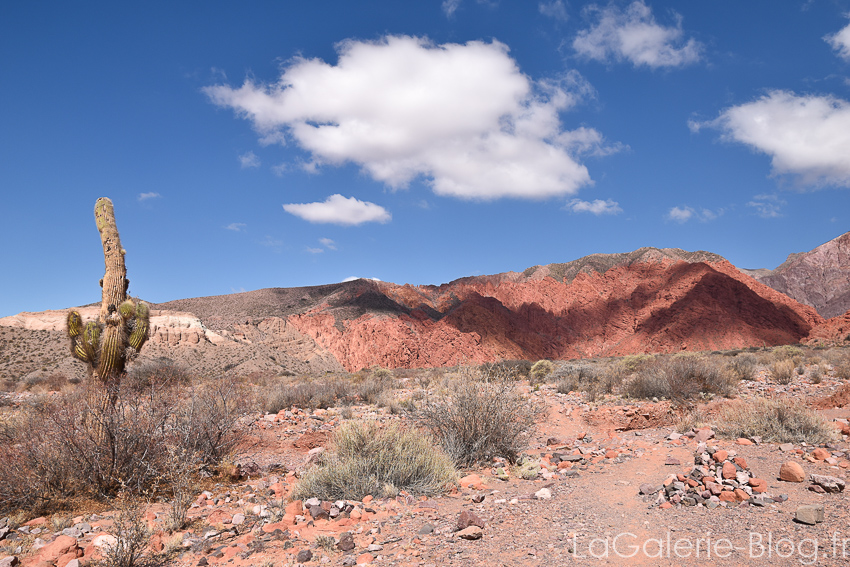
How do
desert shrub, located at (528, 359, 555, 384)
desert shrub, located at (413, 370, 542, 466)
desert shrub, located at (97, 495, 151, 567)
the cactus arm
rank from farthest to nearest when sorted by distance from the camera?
desert shrub, located at (528, 359, 555, 384)
the cactus arm
desert shrub, located at (413, 370, 542, 466)
desert shrub, located at (97, 495, 151, 567)

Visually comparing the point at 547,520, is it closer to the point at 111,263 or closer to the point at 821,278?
the point at 111,263

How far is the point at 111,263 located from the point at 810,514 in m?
10.5

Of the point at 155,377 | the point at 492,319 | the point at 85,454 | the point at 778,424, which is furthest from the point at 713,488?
the point at 492,319

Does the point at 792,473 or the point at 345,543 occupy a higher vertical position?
the point at 792,473

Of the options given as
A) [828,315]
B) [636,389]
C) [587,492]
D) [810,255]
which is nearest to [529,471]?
[587,492]

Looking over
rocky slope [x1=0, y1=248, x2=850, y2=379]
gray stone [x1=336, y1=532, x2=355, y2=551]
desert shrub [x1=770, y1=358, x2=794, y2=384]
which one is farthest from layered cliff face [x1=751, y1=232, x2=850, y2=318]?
gray stone [x1=336, y1=532, x2=355, y2=551]

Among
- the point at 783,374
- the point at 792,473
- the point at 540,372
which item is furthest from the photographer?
the point at 540,372

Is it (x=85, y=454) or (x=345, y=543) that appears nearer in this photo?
(x=345, y=543)

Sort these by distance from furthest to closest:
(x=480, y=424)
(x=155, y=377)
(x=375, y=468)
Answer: (x=155, y=377)
(x=480, y=424)
(x=375, y=468)

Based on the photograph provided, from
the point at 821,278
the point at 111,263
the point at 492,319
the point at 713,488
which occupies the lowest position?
the point at 713,488

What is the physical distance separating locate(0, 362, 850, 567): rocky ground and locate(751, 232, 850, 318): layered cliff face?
270ft

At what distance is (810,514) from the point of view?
409cm

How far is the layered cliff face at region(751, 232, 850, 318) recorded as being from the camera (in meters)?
69.5

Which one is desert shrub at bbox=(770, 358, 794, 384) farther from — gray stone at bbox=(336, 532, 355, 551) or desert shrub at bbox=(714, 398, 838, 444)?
gray stone at bbox=(336, 532, 355, 551)
